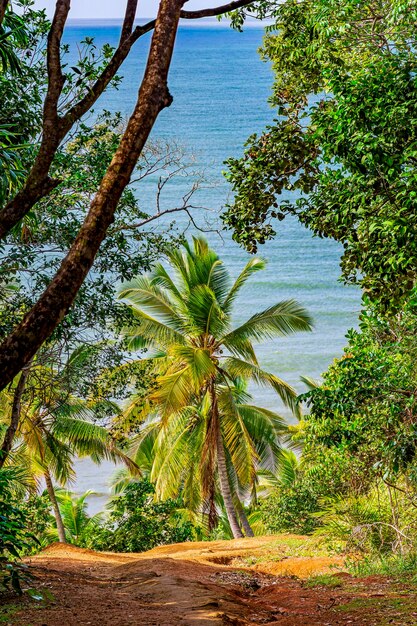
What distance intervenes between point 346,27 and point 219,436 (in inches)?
518

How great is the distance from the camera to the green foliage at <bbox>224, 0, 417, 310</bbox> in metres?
7.21

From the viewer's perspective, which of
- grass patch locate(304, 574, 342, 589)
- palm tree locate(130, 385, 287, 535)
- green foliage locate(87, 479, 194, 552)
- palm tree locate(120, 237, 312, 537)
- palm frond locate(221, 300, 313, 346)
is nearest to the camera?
grass patch locate(304, 574, 342, 589)

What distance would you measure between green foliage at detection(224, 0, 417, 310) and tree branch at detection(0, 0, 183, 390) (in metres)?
2.13

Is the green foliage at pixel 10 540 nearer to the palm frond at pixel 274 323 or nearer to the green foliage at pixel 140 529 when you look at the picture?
the green foliage at pixel 140 529

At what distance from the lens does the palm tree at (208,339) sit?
20.1 meters

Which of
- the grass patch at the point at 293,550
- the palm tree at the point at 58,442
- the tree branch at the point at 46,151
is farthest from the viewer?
the palm tree at the point at 58,442

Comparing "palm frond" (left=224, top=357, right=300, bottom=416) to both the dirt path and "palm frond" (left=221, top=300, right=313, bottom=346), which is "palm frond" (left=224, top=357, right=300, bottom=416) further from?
the dirt path

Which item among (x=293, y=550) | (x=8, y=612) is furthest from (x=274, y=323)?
(x=8, y=612)

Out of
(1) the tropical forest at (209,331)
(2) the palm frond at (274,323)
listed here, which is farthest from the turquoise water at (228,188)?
(1) the tropical forest at (209,331)

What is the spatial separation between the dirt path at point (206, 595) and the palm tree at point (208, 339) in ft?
22.5

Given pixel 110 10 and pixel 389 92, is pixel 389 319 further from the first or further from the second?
pixel 110 10

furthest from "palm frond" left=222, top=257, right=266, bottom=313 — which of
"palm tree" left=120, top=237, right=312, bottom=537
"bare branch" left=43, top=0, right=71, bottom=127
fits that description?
"bare branch" left=43, top=0, right=71, bottom=127

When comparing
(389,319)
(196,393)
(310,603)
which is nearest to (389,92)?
(389,319)

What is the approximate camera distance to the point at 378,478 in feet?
43.0
